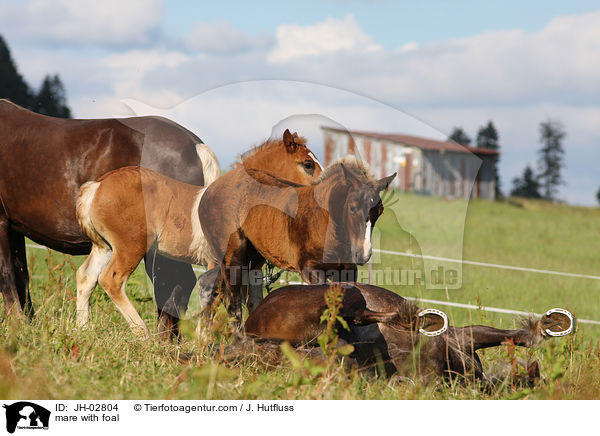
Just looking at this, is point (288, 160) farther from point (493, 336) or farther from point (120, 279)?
point (493, 336)

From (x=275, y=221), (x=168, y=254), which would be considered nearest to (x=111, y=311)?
(x=168, y=254)

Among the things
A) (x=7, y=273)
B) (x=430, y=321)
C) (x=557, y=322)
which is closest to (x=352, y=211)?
(x=430, y=321)

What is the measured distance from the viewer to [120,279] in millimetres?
4340

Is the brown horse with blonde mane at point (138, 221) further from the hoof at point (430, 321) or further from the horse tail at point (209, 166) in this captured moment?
the hoof at point (430, 321)

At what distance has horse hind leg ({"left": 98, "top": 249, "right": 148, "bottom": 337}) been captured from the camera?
4.34 metres

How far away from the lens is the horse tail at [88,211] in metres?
4.41

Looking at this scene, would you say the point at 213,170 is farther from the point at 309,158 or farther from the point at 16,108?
the point at 16,108

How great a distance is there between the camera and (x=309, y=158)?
13.2 feet

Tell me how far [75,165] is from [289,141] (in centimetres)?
170

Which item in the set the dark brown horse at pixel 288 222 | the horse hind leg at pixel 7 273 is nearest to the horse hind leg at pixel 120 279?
the dark brown horse at pixel 288 222

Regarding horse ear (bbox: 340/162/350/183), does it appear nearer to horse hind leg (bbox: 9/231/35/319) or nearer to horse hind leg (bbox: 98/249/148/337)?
horse hind leg (bbox: 98/249/148/337)
